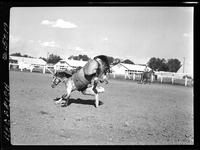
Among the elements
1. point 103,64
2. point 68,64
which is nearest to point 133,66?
point 103,64

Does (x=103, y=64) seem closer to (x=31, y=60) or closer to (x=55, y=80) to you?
(x=55, y=80)

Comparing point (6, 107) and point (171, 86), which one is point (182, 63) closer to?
point (171, 86)

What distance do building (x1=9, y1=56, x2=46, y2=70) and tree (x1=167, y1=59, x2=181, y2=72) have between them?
2245mm

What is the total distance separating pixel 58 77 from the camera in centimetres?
504

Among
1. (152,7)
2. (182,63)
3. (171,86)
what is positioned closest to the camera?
(152,7)

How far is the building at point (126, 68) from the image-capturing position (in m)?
4.94

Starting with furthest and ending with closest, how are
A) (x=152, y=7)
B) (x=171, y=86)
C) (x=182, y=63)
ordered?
(x=171, y=86), (x=182, y=63), (x=152, y=7)

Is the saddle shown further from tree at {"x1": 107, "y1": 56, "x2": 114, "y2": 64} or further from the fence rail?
the fence rail

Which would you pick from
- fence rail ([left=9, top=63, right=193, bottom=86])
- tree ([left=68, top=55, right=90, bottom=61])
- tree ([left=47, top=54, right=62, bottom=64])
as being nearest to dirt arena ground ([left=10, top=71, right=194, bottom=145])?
fence rail ([left=9, top=63, right=193, bottom=86])

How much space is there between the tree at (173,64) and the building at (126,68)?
1.27ft

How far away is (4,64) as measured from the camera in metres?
4.46

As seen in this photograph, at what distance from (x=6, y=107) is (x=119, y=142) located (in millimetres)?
1940

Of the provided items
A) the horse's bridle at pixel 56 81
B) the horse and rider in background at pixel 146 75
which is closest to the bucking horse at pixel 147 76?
the horse and rider in background at pixel 146 75
